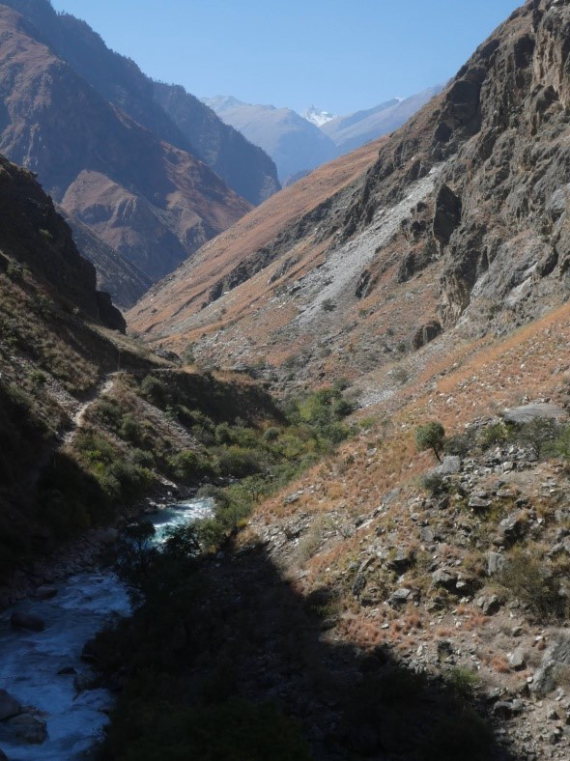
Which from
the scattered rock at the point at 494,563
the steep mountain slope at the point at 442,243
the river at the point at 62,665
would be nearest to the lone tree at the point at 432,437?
the scattered rock at the point at 494,563

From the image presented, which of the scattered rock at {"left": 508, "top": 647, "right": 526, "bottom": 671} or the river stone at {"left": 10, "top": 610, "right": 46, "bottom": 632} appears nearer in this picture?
the scattered rock at {"left": 508, "top": 647, "right": 526, "bottom": 671}

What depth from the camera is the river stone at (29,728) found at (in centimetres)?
1322

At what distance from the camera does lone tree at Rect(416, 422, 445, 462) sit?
62.6 ft

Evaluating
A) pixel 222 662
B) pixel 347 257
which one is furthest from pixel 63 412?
pixel 347 257

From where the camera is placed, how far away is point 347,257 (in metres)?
77.8

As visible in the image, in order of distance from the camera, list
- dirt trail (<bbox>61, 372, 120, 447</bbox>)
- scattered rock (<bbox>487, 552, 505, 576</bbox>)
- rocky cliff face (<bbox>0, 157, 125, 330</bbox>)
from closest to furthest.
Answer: scattered rock (<bbox>487, 552, 505, 576</bbox>) < dirt trail (<bbox>61, 372, 120, 447</bbox>) < rocky cliff face (<bbox>0, 157, 125, 330</bbox>)

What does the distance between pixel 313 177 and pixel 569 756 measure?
149 metres

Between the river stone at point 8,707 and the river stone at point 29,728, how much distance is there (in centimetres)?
13

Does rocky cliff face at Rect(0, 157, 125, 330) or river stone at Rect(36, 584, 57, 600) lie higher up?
rocky cliff face at Rect(0, 157, 125, 330)

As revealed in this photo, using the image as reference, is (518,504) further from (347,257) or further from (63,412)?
(347,257)

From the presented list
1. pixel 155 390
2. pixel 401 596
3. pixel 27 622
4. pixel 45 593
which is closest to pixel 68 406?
pixel 155 390

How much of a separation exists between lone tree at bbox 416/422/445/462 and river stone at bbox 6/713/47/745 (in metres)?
10.9

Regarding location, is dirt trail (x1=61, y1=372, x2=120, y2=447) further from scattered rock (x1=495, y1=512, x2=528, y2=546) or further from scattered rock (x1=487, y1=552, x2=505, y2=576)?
scattered rock (x1=487, y1=552, x2=505, y2=576)

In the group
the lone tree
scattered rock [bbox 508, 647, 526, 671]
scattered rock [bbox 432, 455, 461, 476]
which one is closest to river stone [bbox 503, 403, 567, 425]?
the lone tree
